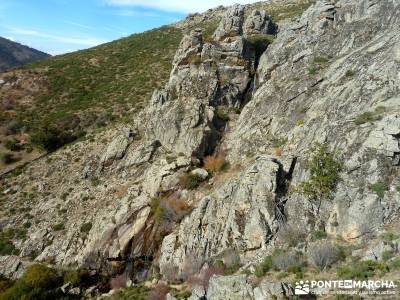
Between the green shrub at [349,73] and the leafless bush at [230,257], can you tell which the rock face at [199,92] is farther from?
the green shrub at [349,73]

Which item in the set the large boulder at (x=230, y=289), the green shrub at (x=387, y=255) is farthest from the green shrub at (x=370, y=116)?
the large boulder at (x=230, y=289)

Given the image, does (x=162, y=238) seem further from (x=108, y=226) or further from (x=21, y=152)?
(x=21, y=152)

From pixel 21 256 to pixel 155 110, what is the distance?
1738 centimetres

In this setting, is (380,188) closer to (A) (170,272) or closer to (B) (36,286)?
(A) (170,272)

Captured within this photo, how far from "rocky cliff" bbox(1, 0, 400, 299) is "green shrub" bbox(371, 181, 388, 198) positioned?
12 cm

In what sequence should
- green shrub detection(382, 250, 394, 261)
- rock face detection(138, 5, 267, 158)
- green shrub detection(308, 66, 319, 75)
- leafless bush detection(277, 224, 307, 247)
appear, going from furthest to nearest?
rock face detection(138, 5, 267, 158) < green shrub detection(308, 66, 319, 75) < leafless bush detection(277, 224, 307, 247) < green shrub detection(382, 250, 394, 261)

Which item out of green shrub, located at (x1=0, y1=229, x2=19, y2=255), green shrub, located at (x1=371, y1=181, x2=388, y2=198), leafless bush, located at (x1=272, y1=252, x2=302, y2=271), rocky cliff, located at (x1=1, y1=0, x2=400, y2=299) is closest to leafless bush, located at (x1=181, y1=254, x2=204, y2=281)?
rocky cliff, located at (x1=1, y1=0, x2=400, y2=299)

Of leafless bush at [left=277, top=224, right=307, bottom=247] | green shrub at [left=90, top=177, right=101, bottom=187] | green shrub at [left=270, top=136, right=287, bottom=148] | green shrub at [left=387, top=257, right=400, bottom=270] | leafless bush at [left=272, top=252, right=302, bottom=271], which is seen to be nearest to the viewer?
green shrub at [left=387, top=257, right=400, bottom=270]

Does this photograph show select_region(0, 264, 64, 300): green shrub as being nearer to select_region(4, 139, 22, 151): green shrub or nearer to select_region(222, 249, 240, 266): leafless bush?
select_region(222, 249, 240, 266): leafless bush

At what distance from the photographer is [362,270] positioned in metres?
16.6

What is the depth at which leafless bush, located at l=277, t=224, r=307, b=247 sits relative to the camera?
829 inches

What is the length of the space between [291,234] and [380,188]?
5.50 m

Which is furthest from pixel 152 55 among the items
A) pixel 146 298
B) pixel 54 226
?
pixel 146 298

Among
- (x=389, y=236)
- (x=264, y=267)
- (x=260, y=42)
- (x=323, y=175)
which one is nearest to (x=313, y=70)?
(x=260, y=42)
